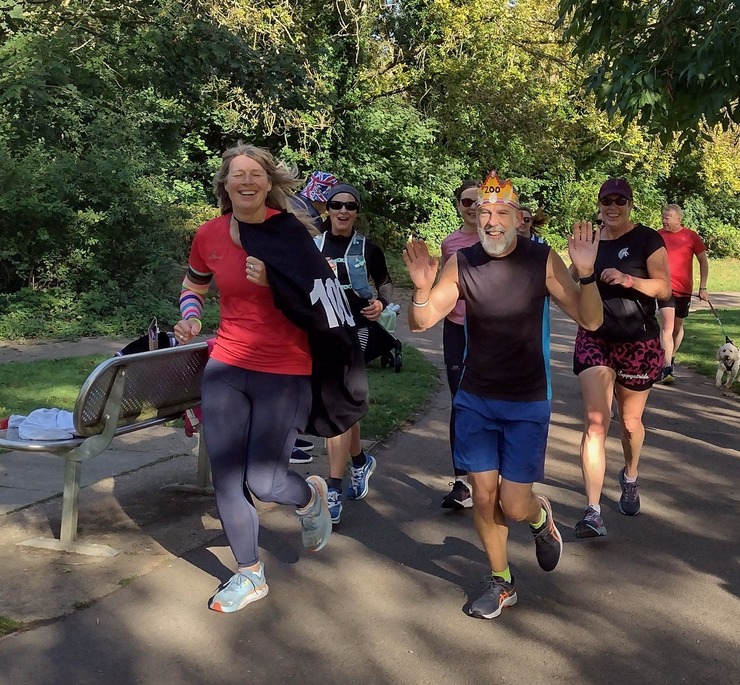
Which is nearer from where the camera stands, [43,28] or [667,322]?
[667,322]

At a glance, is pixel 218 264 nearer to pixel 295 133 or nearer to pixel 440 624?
pixel 440 624

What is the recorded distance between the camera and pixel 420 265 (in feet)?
12.8

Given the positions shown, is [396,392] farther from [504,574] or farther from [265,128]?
[265,128]

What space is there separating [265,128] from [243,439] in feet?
61.2

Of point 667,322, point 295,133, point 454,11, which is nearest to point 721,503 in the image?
point 667,322

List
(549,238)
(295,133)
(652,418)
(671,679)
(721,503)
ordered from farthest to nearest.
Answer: (549,238) < (295,133) < (652,418) < (721,503) < (671,679)

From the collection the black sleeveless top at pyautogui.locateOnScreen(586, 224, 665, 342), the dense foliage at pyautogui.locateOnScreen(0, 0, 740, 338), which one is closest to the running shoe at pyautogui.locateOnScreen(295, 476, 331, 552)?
the black sleeveless top at pyautogui.locateOnScreen(586, 224, 665, 342)

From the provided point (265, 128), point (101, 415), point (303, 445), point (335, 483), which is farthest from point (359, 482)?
point (265, 128)

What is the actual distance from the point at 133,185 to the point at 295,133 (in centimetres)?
959

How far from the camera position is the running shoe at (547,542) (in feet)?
14.6

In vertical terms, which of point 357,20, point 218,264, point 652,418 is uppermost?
point 357,20

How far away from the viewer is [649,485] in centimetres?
646

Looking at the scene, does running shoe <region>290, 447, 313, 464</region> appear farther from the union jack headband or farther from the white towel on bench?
the white towel on bench

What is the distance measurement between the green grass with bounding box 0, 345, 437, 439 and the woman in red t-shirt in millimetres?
3420
